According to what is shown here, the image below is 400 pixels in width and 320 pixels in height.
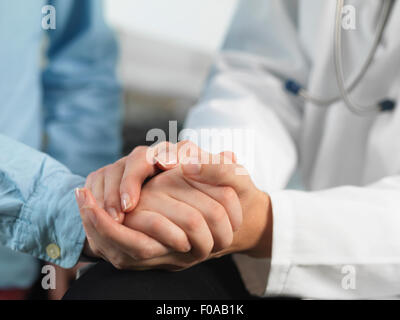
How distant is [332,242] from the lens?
467 mm

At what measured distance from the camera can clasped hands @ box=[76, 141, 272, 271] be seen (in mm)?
371

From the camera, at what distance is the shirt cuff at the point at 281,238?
452 mm

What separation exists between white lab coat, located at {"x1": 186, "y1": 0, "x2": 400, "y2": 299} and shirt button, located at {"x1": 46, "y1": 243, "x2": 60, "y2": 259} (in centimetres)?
23

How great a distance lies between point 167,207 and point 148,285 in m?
0.10

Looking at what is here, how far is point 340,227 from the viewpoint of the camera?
463 millimetres

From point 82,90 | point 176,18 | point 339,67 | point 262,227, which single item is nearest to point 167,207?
point 262,227

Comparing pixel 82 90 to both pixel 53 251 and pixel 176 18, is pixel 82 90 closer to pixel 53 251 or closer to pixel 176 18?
pixel 176 18

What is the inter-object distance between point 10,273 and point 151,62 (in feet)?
2.30

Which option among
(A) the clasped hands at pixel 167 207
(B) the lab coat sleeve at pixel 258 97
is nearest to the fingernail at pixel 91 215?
(A) the clasped hands at pixel 167 207

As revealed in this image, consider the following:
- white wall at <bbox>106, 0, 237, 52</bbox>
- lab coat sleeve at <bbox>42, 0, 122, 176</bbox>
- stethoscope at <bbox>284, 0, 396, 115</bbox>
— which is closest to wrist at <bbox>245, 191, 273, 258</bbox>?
stethoscope at <bbox>284, 0, 396, 115</bbox>

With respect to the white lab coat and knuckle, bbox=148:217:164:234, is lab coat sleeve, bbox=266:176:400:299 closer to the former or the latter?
the white lab coat

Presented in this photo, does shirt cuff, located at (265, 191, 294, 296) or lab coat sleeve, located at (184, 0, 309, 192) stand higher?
lab coat sleeve, located at (184, 0, 309, 192)

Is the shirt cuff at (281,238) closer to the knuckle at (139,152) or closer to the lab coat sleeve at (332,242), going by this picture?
the lab coat sleeve at (332,242)
